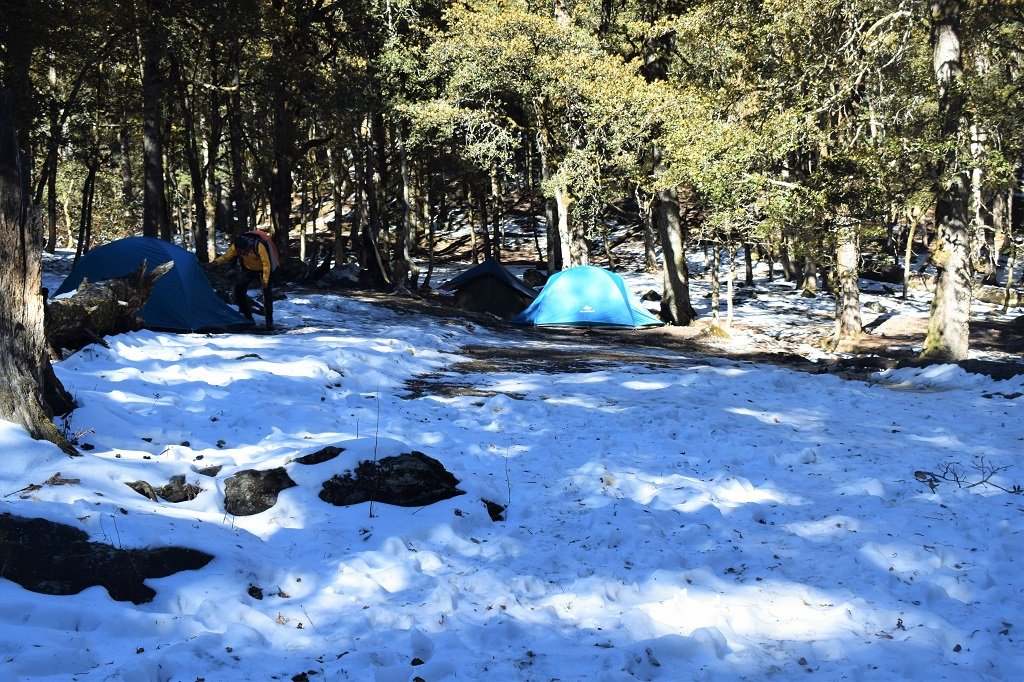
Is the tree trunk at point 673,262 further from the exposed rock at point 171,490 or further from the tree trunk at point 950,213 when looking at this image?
the exposed rock at point 171,490

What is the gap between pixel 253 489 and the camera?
631 centimetres

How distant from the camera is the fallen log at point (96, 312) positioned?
905 cm

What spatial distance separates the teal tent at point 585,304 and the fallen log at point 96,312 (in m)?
13.9

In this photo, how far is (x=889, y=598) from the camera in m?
5.10

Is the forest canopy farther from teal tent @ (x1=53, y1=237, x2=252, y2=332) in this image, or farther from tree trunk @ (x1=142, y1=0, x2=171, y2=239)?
teal tent @ (x1=53, y1=237, x2=252, y2=332)

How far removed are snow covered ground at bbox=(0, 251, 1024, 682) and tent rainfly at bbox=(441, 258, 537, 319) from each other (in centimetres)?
1688

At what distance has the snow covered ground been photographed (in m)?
4.29

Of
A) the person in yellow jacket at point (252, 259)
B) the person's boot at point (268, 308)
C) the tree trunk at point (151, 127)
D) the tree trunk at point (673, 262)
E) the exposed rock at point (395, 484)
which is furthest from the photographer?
the tree trunk at point (673, 262)

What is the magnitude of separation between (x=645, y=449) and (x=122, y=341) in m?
6.52

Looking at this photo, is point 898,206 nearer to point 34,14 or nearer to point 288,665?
point 288,665

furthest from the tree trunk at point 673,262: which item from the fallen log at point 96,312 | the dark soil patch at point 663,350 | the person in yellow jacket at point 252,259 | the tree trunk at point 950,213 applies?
the fallen log at point 96,312

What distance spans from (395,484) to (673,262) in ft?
63.3

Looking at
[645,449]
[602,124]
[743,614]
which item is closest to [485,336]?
[602,124]

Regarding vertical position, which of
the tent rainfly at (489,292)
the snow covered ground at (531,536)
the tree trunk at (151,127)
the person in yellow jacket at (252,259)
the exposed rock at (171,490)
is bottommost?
the snow covered ground at (531,536)
